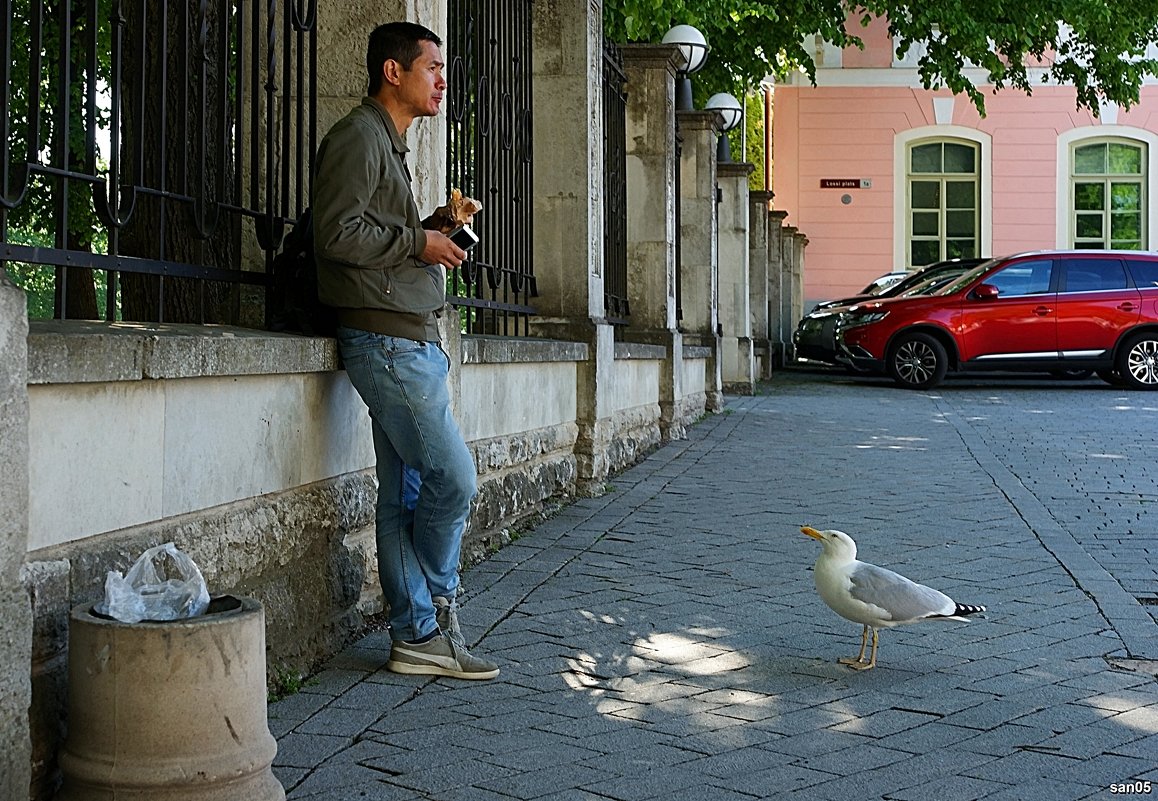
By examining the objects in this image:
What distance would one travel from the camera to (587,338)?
30.8 feet

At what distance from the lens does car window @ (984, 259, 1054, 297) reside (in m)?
20.2

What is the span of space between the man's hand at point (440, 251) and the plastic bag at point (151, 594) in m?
1.44

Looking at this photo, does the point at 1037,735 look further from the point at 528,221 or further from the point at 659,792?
the point at 528,221

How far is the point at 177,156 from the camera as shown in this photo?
15.8ft

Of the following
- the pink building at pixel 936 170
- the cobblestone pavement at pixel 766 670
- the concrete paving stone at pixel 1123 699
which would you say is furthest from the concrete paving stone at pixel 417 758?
the pink building at pixel 936 170

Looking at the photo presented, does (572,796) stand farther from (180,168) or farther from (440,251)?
(180,168)

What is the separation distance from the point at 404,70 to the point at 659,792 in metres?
2.48

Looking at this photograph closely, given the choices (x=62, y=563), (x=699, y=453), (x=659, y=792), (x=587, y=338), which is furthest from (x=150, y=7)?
(x=699, y=453)

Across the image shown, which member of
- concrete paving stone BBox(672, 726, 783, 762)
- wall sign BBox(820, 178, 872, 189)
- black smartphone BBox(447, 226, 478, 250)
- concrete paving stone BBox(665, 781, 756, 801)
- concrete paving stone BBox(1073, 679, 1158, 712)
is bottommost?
concrete paving stone BBox(665, 781, 756, 801)

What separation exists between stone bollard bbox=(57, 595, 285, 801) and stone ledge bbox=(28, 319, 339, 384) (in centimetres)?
57

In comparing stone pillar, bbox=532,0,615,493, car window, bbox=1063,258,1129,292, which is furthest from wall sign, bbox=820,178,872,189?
stone pillar, bbox=532,0,615,493

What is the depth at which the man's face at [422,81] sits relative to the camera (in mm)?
4859

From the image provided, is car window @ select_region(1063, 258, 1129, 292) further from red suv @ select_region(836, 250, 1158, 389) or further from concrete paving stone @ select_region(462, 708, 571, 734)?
concrete paving stone @ select_region(462, 708, 571, 734)

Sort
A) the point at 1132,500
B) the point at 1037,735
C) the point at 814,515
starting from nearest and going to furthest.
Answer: the point at 1037,735, the point at 814,515, the point at 1132,500
